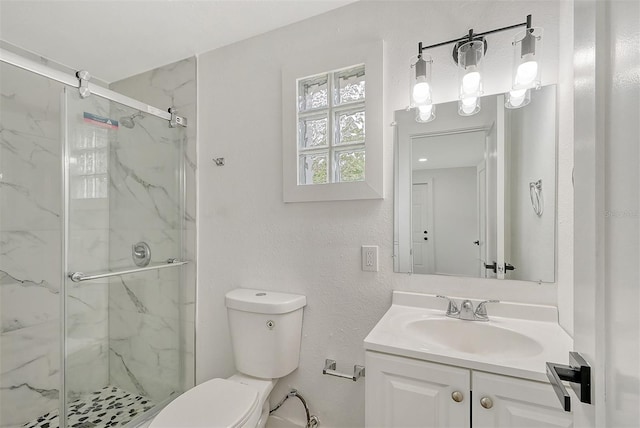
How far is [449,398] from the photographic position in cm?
92

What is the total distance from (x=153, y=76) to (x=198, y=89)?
45 cm

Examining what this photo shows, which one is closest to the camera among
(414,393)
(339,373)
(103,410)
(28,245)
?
(414,393)

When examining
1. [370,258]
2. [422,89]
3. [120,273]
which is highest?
[422,89]

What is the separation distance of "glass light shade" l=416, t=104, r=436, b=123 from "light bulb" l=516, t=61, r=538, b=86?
322 mm

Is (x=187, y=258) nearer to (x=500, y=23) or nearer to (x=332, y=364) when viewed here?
(x=332, y=364)

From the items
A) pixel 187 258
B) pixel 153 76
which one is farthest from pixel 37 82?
pixel 187 258

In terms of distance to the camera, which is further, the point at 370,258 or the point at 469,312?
the point at 370,258

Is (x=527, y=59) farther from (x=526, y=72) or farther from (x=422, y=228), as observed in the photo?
(x=422, y=228)

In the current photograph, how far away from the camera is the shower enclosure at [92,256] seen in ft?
4.93

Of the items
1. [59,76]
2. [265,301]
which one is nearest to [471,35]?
[265,301]

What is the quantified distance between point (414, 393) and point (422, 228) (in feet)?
2.25

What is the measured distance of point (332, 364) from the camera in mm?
1532

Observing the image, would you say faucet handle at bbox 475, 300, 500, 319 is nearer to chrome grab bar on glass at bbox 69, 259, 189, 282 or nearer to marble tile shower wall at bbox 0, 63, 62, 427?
chrome grab bar on glass at bbox 69, 259, 189, 282

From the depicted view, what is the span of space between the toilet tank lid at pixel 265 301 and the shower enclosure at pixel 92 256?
0.54 m
